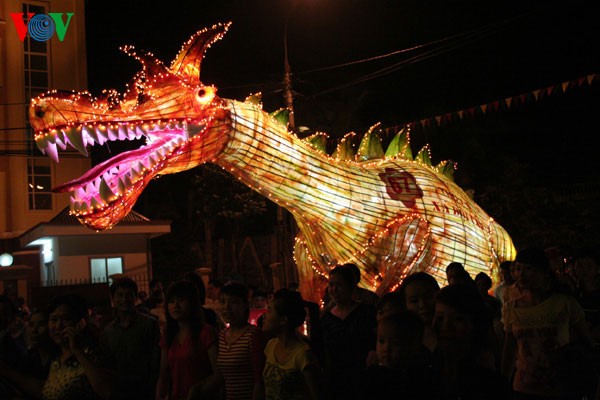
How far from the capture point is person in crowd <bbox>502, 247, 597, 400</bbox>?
397 cm

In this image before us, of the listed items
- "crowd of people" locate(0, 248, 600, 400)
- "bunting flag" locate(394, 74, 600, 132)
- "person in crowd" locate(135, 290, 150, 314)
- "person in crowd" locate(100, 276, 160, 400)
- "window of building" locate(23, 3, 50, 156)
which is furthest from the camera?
"window of building" locate(23, 3, 50, 156)

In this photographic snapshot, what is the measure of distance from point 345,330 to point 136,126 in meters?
3.41

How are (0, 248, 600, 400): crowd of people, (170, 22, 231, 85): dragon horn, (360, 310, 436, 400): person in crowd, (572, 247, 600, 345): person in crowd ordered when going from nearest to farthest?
1. (360, 310, 436, 400): person in crowd
2. (0, 248, 600, 400): crowd of people
3. (572, 247, 600, 345): person in crowd
4. (170, 22, 231, 85): dragon horn

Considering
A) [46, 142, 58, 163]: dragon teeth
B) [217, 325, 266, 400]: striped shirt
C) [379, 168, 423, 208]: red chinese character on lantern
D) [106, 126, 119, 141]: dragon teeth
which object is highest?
[106, 126, 119, 141]: dragon teeth

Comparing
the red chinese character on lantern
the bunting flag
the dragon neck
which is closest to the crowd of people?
→ the dragon neck

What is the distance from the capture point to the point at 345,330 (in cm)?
439

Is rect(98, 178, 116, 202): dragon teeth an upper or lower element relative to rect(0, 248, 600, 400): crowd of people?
upper

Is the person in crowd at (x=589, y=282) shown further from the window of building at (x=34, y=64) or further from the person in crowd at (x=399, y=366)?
the window of building at (x=34, y=64)

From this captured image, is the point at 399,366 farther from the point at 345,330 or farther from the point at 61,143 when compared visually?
the point at 61,143

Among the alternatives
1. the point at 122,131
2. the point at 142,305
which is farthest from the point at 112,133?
the point at 142,305

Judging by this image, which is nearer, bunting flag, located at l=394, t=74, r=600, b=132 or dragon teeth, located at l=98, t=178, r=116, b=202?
dragon teeth, located at l=98, t=178, r=116, b=202

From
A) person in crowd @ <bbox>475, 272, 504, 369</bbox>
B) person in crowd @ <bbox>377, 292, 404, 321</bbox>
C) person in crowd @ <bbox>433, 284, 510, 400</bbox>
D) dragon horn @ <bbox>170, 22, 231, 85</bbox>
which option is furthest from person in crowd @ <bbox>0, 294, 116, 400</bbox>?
dragon horn @ <bbox>170, 22, 231, 85</bbox>

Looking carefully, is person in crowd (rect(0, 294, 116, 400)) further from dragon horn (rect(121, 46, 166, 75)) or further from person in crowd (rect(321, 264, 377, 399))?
dragon horn (rect(121, 46, 166, 75))

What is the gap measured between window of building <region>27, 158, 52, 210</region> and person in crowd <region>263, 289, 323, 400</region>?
746 inches
